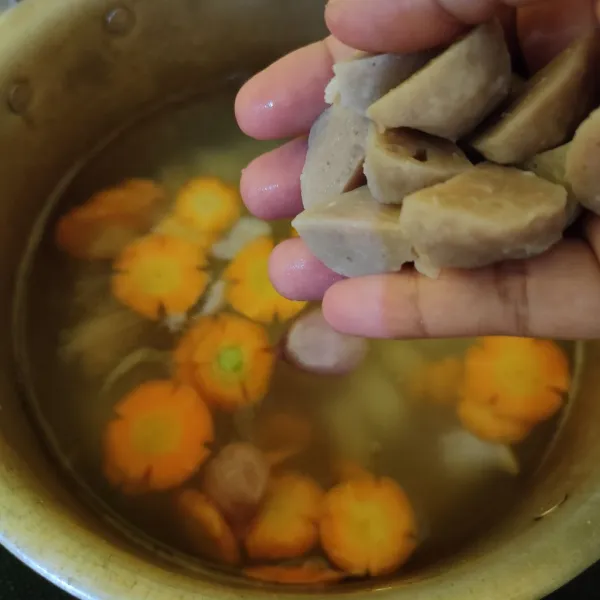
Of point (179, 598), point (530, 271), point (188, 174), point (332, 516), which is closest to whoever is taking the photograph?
point (179, 598)

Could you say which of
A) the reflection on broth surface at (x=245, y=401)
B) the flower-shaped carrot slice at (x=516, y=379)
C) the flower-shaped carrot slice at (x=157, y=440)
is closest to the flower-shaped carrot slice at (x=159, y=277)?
the reflection on broth surface at (x=245, y=401)

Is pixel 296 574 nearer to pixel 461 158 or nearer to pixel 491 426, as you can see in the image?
pixel 491 426

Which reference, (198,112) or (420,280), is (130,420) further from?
(198,112)

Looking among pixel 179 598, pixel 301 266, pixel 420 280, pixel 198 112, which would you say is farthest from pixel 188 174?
pixel 179 598

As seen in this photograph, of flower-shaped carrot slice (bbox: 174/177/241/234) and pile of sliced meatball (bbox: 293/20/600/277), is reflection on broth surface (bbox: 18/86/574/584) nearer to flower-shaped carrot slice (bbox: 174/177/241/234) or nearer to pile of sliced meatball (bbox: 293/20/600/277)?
flower-shaped carrot slice (bbox: 174/177/241/234)

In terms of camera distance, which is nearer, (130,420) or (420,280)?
(420,280)

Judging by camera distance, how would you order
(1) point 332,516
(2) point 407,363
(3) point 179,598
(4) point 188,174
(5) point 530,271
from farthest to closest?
(4) point 188,174 → (2) point 407,363 → (1) point 332,516 → (5) point 530,271 → (3) point 179,598

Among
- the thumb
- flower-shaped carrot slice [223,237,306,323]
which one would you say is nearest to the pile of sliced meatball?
the thumb
